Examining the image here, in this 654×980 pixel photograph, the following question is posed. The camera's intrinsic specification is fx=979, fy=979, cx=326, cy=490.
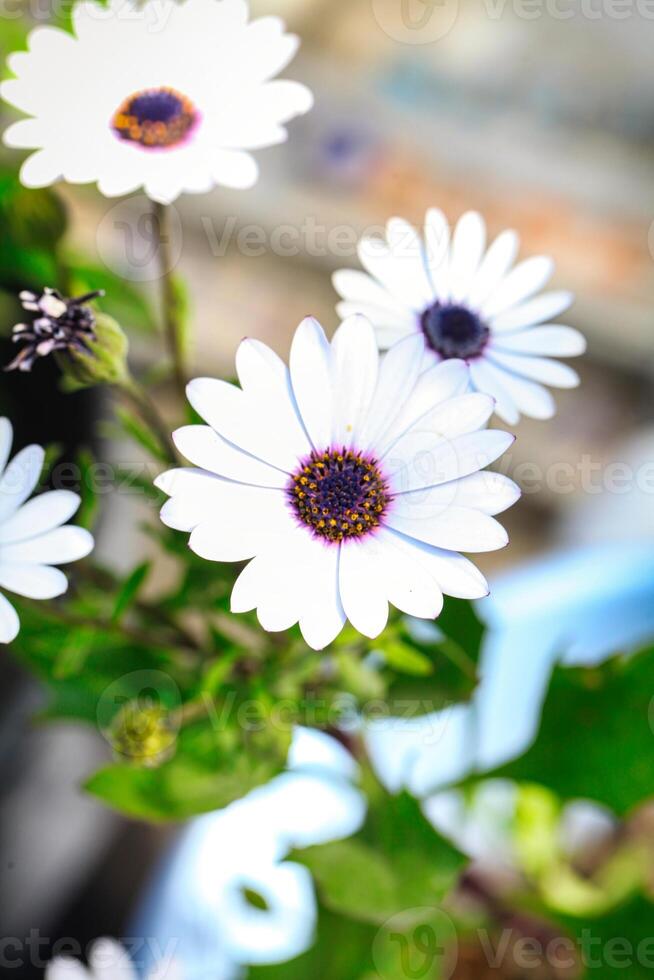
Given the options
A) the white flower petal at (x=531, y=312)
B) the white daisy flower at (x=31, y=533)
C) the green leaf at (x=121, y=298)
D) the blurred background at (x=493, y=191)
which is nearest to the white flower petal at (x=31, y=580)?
the white daisy flower at (x=31, y=533)

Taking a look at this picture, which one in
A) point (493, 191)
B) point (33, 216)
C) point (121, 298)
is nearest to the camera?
point (33, 216)

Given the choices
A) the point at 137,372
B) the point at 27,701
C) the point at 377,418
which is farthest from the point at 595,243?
the point at 377,418

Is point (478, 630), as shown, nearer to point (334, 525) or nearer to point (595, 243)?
point (334, 525)

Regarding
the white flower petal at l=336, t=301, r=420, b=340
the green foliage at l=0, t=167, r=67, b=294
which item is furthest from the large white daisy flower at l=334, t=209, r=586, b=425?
the green foliage at l=0, t=167, r=67, b=294

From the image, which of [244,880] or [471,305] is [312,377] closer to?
[471,305]

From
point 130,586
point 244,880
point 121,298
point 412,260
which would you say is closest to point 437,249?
point 412,260

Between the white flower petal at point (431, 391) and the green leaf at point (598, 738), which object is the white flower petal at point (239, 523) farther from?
the green leaf at point (598, 738)
